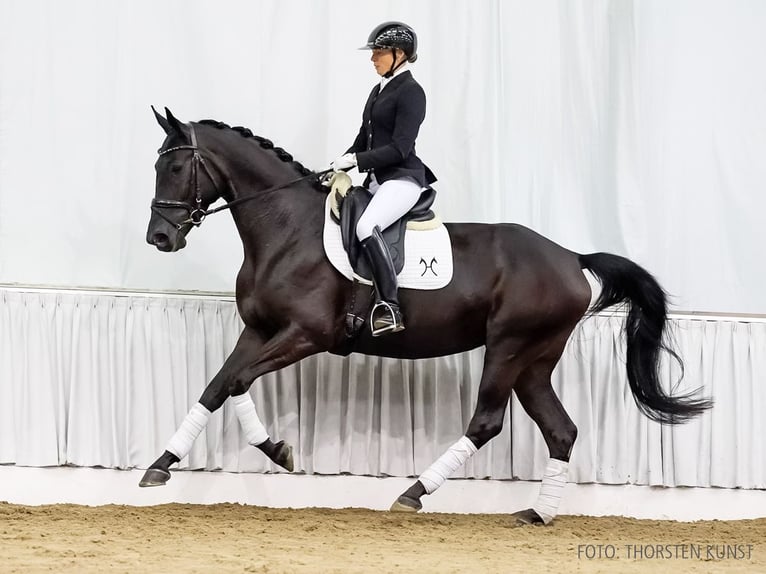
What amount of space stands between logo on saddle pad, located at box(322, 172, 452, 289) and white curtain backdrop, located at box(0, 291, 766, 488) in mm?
838

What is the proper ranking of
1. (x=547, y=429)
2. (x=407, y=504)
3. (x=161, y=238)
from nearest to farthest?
(x=407, y=504), (x=161, y=238), (x=547, y=429)

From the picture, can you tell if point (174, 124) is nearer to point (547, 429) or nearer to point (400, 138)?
point (400, 138)

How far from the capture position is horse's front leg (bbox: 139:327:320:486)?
433 cm

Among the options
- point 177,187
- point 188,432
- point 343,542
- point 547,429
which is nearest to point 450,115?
point 177,187

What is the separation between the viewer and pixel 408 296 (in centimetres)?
458

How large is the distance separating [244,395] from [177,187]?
1046 millimetres

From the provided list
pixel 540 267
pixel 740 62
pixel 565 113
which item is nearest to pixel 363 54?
pixel 565 113

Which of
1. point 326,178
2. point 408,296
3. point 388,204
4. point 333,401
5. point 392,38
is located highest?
point 392,38

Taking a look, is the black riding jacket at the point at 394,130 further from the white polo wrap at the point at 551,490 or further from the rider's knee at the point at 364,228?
the white polo wrap at the point at 551,490

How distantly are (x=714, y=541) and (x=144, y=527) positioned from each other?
2674 millimetres

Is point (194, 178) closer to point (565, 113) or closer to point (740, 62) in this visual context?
point (565, 113)

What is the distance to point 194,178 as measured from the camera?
178 inches

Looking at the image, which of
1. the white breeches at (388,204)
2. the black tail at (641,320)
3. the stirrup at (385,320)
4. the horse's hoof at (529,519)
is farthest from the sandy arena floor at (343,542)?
the white breeches at (388,204)

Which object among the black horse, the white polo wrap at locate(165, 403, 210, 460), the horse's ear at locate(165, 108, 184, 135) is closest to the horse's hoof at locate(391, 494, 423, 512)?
the black horse
